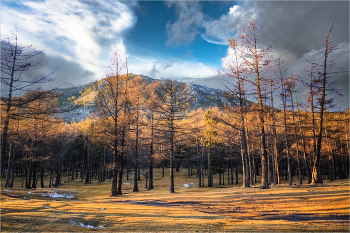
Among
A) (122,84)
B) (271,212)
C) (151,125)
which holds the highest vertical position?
(122,84)

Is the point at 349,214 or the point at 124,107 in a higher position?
the point at 124,107

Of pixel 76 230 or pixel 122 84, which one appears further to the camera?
pixel 122 84

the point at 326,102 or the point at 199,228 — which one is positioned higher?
the point at 326,102

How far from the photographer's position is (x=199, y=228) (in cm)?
765

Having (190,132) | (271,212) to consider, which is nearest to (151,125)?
(190,132)

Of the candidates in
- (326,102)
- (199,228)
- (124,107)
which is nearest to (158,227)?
(199,228)

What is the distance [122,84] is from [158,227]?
16.4 metres

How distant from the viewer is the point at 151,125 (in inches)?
976

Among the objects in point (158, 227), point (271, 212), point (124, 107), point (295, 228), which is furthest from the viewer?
point (124, 107)

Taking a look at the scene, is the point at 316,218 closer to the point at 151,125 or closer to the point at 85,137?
the point at 151,125

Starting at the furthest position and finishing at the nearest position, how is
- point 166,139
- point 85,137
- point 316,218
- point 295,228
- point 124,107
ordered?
point 85,137, point 166,139, point 124,107, point 316,218, point 295,228

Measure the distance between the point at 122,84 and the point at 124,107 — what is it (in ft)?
8.34

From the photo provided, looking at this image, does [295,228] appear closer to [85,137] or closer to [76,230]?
[76,230]

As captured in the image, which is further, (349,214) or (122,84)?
(122,84)
